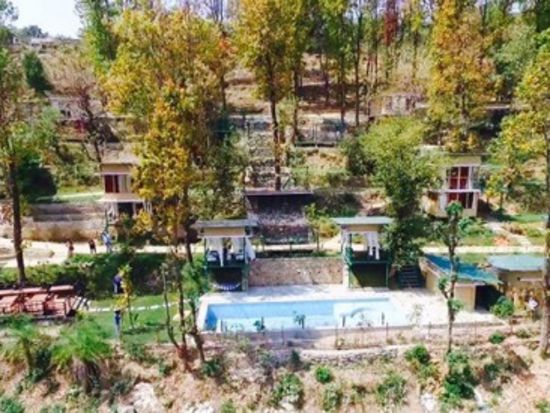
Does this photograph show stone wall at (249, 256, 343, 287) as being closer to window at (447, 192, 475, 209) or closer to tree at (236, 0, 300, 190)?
tree at (236, 0, 300, 190)

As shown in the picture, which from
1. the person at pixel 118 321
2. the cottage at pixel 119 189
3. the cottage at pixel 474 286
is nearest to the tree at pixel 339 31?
the cottage at pixel 119 189

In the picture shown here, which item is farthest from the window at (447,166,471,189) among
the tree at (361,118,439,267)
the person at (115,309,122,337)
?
the person at (115,309,122,337)

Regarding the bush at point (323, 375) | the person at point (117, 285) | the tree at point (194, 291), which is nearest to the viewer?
the bush at point (323, 375)

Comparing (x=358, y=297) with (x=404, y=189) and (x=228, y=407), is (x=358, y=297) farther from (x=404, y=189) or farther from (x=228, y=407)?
(x=228, y=407)

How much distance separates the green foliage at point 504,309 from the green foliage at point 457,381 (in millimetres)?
3162

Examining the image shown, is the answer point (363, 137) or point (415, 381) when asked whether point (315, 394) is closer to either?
point (415, 381)

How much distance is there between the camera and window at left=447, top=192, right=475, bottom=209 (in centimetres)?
3481

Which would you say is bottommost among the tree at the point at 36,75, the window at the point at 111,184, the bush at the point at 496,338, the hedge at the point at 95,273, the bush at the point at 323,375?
the bush at the point at 323,375

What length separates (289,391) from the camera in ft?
72.7

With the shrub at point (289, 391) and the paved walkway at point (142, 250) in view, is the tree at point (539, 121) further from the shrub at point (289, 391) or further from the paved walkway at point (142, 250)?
the shrub at point (289, 391)

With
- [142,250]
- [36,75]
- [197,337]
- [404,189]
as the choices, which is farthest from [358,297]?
[36,75]

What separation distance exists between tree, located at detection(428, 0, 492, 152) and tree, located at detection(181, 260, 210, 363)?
A: 1935 centimetres

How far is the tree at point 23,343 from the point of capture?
23.0 metres

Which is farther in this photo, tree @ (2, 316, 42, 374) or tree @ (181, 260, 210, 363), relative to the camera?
tree @ (2, 316, 42, 374)
